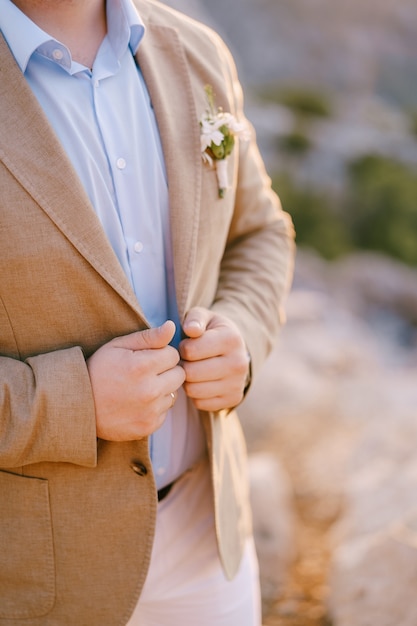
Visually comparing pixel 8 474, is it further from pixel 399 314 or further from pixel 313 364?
pixel 399 314

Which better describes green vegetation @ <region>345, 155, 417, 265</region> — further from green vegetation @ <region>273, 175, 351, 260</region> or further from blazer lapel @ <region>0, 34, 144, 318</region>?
blazer lapel @ <region>0, 34, 144, 318</region>

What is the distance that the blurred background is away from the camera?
2576 mm

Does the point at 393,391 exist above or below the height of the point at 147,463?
below

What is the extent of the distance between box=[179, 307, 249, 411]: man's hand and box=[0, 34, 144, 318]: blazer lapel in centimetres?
29

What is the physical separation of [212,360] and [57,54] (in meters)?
0.72

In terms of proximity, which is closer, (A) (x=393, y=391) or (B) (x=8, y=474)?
(B) (x=8, y=474)

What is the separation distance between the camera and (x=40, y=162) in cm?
128

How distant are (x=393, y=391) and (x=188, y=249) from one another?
4893 mm

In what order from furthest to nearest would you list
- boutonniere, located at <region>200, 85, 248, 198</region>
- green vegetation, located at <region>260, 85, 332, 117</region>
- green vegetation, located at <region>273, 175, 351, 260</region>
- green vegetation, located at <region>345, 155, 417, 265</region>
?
green vegetation, located at <region>260, 85, 332, 117</region> < green vegetation, located at <region>345, 155, 417, 265</region> < green vegetation, located at <region>273, 175, 351, 260</region> < boutonniere, located at <region>200, 85, 248, 198</region>

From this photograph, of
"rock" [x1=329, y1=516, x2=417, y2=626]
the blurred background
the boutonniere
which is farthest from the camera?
the blurred background

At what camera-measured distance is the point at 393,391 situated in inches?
236

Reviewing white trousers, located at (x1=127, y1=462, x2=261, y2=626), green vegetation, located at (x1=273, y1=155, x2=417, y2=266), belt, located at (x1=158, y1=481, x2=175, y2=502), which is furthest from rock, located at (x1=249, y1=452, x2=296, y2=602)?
green vegetation, located at (x1=273, y1=155, x2=417, y2=266)

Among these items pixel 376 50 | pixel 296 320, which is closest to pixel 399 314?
pixel 296 320

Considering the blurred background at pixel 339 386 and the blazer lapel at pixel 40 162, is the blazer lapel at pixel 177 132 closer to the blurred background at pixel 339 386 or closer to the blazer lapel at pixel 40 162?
the blazer lapel at pixel 40 162
